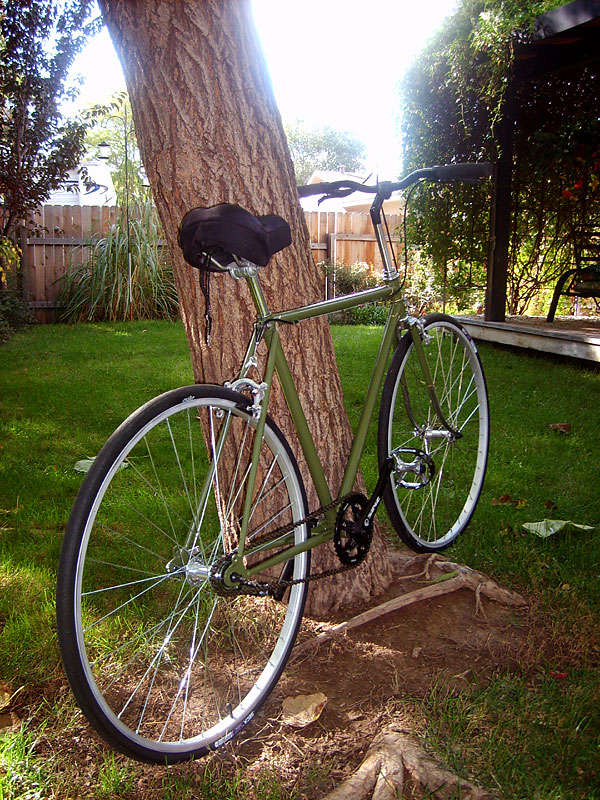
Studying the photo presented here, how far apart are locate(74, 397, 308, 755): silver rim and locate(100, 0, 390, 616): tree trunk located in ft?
0.73

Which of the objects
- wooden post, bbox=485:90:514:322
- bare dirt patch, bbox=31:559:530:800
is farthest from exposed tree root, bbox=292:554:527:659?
wooden post, bbox=485:90:514:322

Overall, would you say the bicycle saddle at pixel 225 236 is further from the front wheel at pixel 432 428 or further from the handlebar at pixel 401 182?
the front wheel at pixel 432 428

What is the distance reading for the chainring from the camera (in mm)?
2127

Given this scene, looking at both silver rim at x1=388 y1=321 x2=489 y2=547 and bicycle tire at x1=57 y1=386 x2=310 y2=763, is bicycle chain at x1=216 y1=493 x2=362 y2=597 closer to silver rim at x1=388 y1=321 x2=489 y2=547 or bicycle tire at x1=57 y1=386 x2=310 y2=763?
bicycle tire at x1=57 y1=386 x2=310 y2=763

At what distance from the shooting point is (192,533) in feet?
6.17

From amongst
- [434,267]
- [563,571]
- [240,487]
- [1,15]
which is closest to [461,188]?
[434,267]

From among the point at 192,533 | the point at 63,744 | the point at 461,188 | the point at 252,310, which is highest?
the point at 461,188

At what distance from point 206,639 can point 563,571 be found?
1.31 m

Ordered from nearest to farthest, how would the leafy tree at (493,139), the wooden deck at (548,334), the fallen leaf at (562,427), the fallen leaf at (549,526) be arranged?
1. the fallen leaf at (549,526)
2. the fallen leaf at (562,427)
3. the wooden deck at (548,334)
4. the leafy tree at (493,139)

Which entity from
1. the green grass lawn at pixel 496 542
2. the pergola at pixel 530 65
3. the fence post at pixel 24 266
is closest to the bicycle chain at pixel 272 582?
the green grass lawn at pixel 496 542

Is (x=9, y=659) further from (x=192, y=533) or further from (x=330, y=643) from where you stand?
(x=330, y=643)

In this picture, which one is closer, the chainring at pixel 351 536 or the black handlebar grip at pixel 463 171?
the chainring at pixel 351 536

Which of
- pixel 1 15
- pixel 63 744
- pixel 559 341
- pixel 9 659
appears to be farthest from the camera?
pixel 559 341

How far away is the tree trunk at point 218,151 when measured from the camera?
194cm
